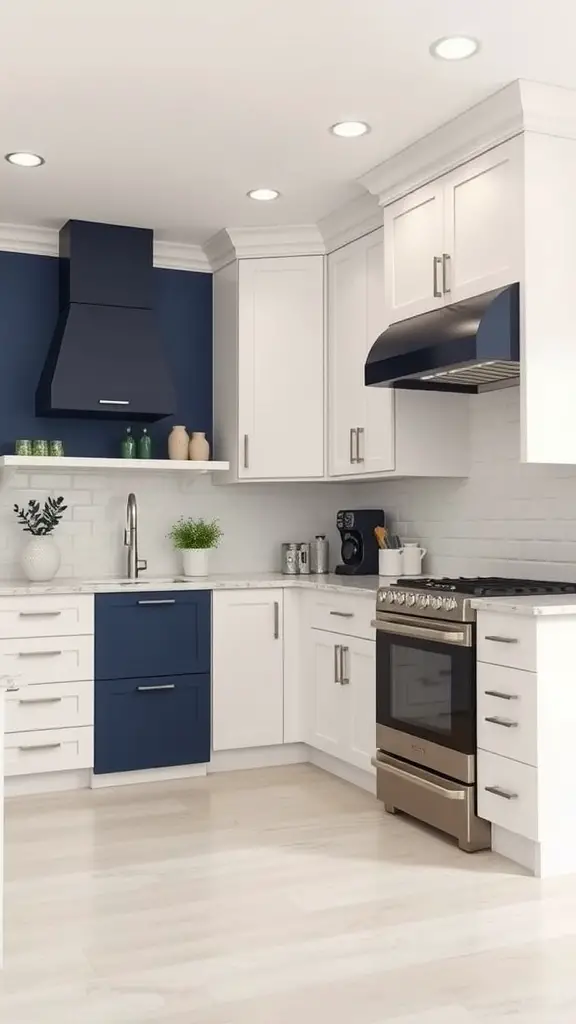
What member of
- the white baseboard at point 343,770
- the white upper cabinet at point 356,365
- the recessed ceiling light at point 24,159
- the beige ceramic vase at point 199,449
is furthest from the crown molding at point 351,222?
the white baseboard at point 343,770

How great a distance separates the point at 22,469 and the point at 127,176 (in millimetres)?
1528

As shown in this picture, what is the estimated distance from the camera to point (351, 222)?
4.66 m

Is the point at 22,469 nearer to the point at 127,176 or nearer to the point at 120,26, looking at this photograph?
the point at 127,176

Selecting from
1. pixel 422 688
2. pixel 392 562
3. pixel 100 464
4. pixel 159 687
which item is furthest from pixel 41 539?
pixel 422 688

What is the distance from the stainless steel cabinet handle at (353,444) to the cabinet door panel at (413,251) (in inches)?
27.1

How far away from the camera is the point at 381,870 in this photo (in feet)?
11.0

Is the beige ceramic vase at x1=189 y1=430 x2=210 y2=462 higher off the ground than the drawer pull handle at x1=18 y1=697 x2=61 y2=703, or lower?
higher

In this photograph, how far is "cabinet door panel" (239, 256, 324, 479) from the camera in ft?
Result: 16.4

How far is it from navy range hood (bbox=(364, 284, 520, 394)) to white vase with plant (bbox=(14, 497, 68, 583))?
1.72 metres

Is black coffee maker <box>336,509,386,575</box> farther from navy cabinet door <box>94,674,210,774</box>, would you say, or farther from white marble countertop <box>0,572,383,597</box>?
navy cabinet door <box>94,674,210,774</box>

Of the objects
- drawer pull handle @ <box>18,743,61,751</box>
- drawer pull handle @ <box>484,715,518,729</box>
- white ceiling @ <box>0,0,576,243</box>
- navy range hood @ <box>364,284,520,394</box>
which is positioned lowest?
drawer pull handle @ <box>18,743,61,751</box>

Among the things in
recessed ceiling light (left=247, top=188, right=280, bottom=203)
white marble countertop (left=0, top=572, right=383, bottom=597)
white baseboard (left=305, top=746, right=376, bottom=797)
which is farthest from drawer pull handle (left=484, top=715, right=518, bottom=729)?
recessed ceiling light (left=247, top=188, right=280, bottom=203)

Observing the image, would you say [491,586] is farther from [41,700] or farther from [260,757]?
[41,700]

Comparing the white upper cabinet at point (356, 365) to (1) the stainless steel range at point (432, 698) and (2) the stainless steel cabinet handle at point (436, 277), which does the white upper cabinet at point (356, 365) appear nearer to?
(2) the stainless steel cabinet handle at point (436, 277)
